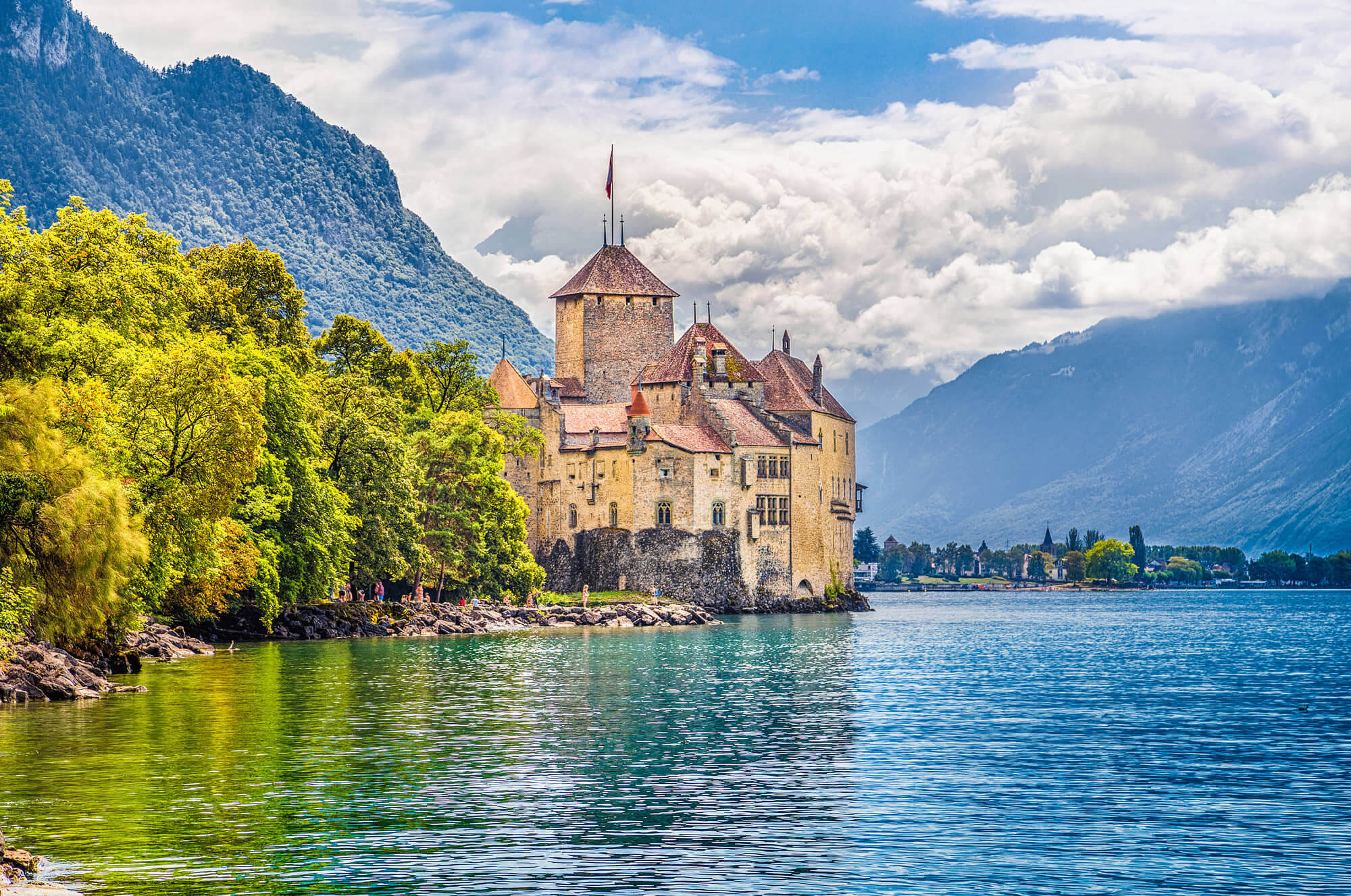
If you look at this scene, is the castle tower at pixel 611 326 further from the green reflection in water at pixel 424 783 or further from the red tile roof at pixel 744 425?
the green reflection in water at pixel 424 783

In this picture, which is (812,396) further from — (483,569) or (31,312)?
(31,312)

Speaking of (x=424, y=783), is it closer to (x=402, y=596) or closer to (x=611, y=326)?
(x=402, y=596)

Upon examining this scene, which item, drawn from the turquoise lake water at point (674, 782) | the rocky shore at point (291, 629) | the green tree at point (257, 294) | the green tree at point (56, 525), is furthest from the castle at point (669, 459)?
the green tree at point (56, 525)

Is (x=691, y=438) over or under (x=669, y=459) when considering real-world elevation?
over

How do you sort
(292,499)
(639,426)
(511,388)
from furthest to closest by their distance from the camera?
(511,388)
(639,426)
(292,499)

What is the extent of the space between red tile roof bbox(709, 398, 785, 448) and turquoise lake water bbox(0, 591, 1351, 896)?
60491mm

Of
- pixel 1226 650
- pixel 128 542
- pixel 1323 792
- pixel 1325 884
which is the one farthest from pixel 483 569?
pixel 1325 884

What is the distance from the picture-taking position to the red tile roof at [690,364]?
11938cm

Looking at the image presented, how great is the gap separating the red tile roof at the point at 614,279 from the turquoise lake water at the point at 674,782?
2998 inches

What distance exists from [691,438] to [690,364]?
8152 millimetres

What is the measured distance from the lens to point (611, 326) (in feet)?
425

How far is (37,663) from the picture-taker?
4053 centimetres

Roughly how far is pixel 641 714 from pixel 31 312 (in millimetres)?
22880

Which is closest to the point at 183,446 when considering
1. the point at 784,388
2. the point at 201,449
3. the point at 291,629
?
the point at 201,449
